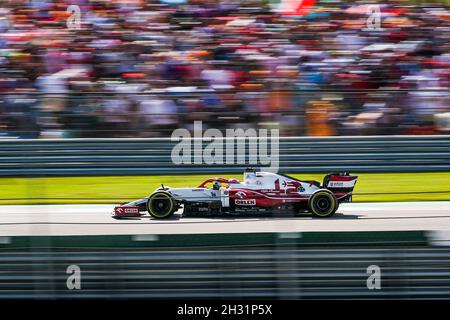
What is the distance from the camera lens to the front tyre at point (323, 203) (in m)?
5.91

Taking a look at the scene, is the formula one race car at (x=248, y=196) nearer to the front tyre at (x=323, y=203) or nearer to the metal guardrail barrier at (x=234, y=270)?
the front tyre at (x=323, y=203)

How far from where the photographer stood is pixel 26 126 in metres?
3.68

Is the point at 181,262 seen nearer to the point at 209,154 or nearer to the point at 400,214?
the point at 209,154

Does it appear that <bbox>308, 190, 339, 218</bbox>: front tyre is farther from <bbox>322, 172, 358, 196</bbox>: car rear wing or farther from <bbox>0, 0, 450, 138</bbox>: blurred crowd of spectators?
<bbox>0, 0, 450, 138</bbox>: blurred crowd of spectators

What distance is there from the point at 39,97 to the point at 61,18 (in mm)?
4271

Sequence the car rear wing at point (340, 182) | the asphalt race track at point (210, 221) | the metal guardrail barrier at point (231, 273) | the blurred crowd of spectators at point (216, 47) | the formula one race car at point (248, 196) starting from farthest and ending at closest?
the blurred crowd of spectators at point (216, 47), the car rear wing at point (340, 182), the formula one race car at point (248, 196), the asphalt race track at point (210, 221), the metal guardrail barrier at point (231, 273)

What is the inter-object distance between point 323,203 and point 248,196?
0.63 m

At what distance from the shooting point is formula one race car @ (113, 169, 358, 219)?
5289mm

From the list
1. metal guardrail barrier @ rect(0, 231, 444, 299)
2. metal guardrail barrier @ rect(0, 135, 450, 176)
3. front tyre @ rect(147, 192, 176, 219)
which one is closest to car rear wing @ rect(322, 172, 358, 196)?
metal guardrail barrier @ rect(0, 135, 450, 176)

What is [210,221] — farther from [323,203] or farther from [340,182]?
[323,203]

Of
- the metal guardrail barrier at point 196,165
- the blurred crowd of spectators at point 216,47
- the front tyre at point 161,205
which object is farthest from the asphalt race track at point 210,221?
the blurred crowd of spectators at point 216,47

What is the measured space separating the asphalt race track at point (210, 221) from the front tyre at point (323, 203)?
0.20 meters
